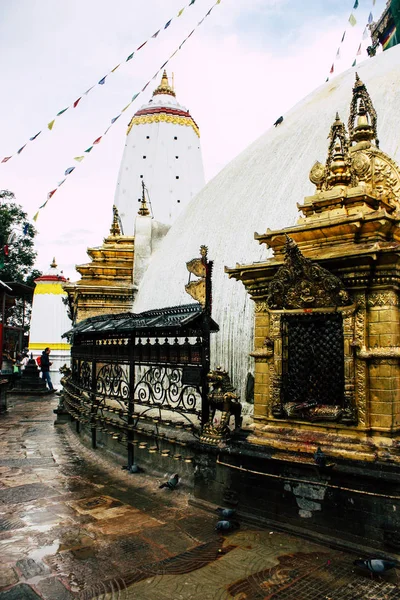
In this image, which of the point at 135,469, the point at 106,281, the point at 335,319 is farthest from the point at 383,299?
the point at 106,281

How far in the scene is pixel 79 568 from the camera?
3775mm

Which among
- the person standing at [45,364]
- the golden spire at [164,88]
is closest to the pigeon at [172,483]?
the person standing at [45,364]

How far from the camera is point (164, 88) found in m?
28.6

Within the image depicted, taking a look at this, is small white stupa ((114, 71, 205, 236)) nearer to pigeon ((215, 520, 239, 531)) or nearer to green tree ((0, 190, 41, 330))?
green tree ((0, 190, 41, 330))

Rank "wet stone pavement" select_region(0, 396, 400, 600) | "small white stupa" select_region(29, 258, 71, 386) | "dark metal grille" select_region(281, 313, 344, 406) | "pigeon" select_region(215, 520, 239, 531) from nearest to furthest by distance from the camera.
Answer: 1. "wet stone pavement" select_region(0, 396, 400, 600)
2. "pigeon" select_region(215, 520, 239, 531)
3. "dark metal grille" select_region(281, 313, 344, 406)
4. "small white stupa" select_region(29, 258, 71, 386)

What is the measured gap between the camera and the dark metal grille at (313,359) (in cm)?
452

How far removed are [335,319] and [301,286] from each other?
441 millimetres

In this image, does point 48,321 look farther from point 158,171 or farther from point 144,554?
point 144,554

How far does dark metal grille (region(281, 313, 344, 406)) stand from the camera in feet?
14.8

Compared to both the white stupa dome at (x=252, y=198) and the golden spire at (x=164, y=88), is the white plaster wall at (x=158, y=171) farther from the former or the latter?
the white stupa dome at (x=252, y=198)

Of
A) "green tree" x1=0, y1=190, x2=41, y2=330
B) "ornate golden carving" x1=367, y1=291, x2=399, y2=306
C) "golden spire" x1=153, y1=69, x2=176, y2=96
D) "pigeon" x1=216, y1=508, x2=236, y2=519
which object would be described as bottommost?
"pigeon" x1=216, y1=508, x2=236, y2=519

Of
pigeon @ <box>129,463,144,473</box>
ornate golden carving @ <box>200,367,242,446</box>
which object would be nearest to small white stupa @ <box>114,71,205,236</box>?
pigeon @ <box>129,463,144,473</box>

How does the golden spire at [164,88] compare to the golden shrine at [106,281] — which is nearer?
the golden shrine at [106,281]

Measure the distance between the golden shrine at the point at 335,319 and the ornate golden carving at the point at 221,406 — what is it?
0.96 feet
